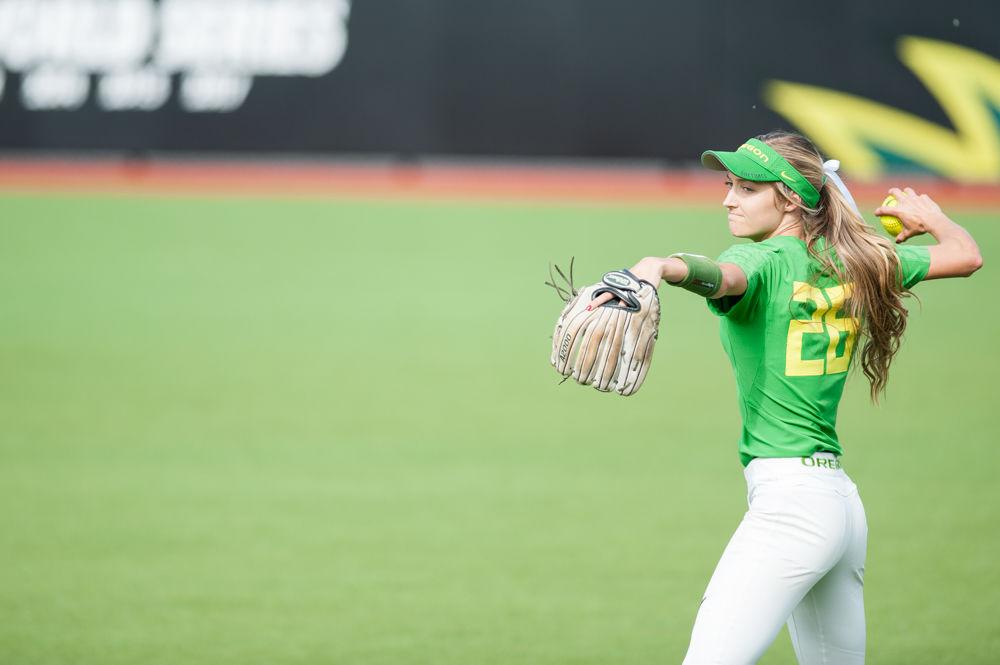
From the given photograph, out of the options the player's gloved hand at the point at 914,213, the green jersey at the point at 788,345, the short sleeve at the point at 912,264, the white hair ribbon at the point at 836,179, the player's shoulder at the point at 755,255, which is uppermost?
the white hair ribbon at the point at 836,179

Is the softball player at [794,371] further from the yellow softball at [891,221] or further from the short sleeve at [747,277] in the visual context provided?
the yellow softball at [891,221]

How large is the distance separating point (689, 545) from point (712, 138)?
1146 cm

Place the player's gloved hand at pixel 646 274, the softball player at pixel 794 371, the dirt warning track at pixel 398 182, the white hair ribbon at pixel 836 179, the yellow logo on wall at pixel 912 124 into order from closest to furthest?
1. the player's gloved hand at pixel 646 274
2. the softball player at pixel 794 371
3. the white hair ribbon at pixel 836 179
4. the yellow logo on wall at pixel 912 124
5. the dirt warning track at pixel 398 182

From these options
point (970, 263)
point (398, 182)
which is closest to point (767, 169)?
point (970, 263)

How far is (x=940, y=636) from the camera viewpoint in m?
5.34

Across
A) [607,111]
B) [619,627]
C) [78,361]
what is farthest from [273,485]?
[607,111]

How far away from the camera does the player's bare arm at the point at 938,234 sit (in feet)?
12.6

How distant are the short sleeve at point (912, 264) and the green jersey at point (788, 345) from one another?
0.27 m

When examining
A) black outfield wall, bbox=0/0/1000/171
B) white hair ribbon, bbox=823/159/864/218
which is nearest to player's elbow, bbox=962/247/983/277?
white hair ribbon, bbox=823/159/864/218

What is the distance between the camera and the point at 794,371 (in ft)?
A: 11.7

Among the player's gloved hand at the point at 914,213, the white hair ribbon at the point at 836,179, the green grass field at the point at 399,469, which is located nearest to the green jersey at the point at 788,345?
the white hair ribbon at the point at 836,179

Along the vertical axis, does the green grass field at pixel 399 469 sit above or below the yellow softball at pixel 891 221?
below

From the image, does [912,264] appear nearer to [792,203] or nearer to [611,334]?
[792,203]

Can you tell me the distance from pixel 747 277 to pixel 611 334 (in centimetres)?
41
